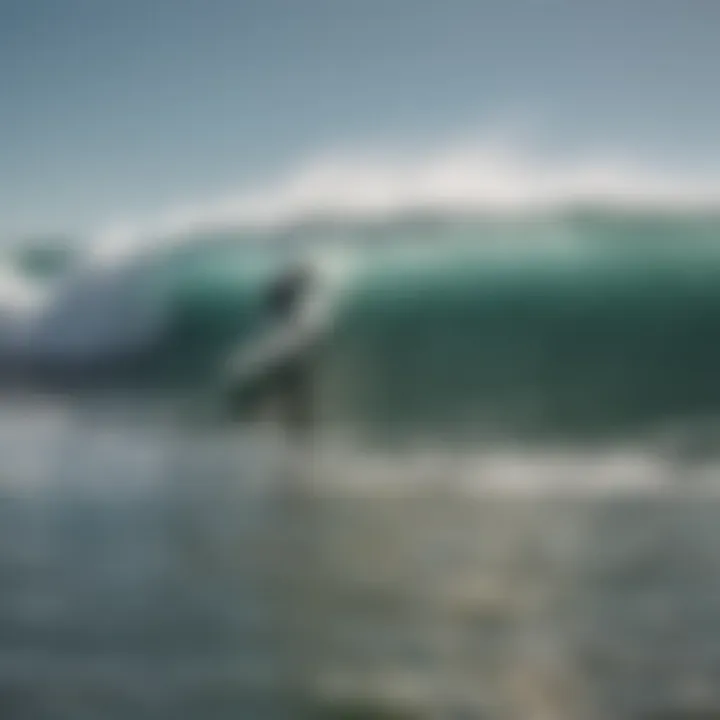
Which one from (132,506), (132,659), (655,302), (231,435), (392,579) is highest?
(655,302)

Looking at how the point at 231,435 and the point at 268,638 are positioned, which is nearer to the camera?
the point at 268,638

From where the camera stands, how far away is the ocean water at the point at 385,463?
60.2 inches

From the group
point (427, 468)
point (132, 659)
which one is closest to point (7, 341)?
point (132, 659)

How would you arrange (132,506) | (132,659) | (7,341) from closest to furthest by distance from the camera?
(132,659) → (132,506) → (7,341)

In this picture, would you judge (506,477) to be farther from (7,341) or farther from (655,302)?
(7,341)

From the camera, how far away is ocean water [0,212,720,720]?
1.53 metres

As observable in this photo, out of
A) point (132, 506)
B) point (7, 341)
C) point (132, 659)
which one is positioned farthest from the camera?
point (7, 341)

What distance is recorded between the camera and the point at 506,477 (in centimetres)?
165

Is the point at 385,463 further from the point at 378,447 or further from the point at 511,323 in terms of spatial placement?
the point at 511,323

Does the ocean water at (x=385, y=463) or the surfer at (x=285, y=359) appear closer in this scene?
the ocean water at (x=385, y=463)

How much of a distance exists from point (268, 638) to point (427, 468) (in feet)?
1.15

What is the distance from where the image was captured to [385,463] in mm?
1648

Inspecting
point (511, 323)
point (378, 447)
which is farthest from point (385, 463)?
point (511, 323)

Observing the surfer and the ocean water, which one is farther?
the surfer
